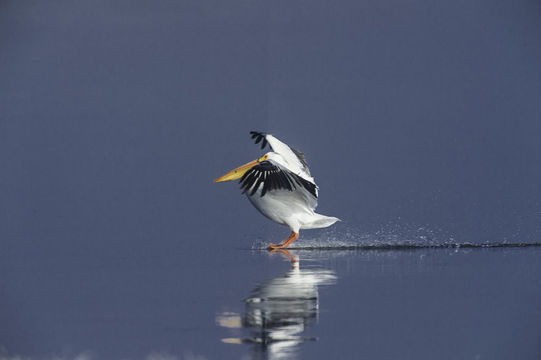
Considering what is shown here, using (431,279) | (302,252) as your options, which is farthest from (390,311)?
(302,252)

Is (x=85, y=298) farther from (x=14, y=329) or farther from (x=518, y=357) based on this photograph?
(x=518, y=357)

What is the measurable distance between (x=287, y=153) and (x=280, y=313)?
722 cm

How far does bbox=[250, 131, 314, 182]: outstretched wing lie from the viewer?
46.7ft

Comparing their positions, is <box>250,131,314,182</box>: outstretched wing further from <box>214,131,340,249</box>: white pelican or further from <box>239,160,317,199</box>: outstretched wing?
<box>239,160,317,199</box>: outstretched wing

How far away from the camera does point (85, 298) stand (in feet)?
29.5

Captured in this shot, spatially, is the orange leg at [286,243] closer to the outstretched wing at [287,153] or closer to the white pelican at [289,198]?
the white pelican at [289,198]

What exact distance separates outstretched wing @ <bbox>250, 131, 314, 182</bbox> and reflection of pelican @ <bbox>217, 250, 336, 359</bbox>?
3853 mm

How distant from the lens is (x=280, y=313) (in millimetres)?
7863

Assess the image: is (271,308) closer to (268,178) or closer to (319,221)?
(268,178)

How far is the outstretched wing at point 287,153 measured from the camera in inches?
561

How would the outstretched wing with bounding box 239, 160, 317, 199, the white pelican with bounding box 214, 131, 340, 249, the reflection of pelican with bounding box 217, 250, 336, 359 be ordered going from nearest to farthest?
the reflection of pelican with bounding box 217, 250, 336, 359
the outstretched wing with bounding box 239, 160, 317, 199
the white pelican with bounding box 214, 131, 340, 249

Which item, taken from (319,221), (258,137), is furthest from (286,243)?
(258,137)

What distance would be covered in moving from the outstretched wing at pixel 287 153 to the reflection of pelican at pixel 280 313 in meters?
3.85

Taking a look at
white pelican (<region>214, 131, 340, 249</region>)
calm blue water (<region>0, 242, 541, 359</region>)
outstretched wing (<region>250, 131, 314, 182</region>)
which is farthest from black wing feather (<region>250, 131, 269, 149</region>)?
calm blue water (<region>0, 242, 541, 359</region>)
